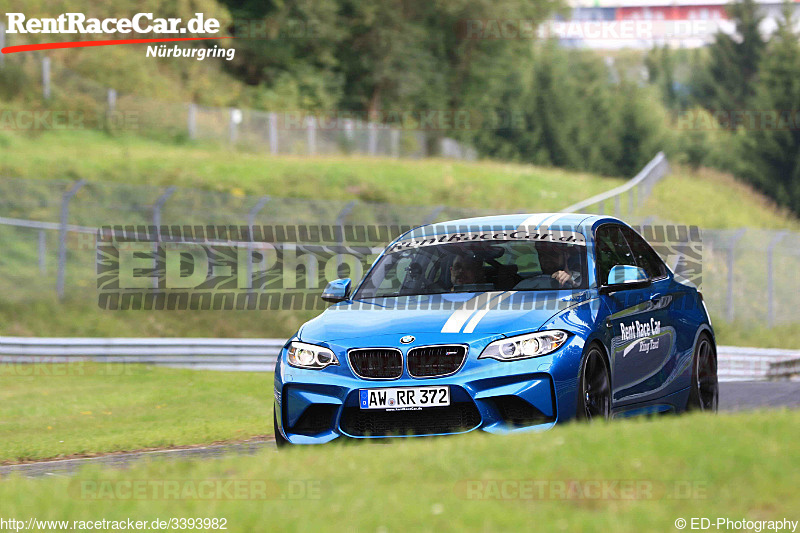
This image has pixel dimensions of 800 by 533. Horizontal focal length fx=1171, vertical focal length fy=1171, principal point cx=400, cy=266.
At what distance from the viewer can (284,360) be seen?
7977 mm

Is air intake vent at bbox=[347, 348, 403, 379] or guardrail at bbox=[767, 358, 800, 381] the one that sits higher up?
air intake vent at bbox=[347, 348, 403, 379]

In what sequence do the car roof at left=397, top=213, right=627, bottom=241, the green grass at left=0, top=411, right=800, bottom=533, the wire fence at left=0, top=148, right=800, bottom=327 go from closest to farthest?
1. the green grass at left=0, top=411, right=800, bottom=533
2. the car roof at left=397, top=213, right=627, bottom=241
3. the wire fence at left=0, top=148, right=800, bottom=327

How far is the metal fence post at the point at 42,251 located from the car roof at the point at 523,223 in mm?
13381

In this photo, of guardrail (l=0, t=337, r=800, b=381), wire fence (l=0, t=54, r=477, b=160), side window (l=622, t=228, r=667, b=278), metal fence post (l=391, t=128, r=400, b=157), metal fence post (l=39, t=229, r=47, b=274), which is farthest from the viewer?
metal fence post (l=391, t=128, r=400, b=157)

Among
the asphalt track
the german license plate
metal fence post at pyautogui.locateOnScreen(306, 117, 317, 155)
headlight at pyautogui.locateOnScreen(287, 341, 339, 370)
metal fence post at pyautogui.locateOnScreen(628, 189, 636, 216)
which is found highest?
headlight at pyautogui.locateOnScreen(287, 341, 339, 370)

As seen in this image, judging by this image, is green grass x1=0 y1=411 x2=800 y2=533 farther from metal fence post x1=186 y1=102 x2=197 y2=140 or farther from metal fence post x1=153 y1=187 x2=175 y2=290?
metal fence post x1=186 y1=102 x2=197 y2=140

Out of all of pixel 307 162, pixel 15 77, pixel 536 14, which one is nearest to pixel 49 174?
pixel 15 77

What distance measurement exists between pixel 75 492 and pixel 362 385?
2.10 m

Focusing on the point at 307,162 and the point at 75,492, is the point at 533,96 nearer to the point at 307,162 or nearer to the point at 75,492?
the point at 307,162

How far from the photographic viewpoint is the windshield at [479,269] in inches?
336

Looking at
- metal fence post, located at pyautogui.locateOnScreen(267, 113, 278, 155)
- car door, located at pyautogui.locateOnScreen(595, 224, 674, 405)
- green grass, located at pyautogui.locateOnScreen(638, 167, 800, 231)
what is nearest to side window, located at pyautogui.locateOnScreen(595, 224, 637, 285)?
car door, located at pyautogui.locateOnScreen(595, 224, 674, 405)

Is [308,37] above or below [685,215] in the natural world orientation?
above

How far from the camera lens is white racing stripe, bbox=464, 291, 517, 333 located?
7445 mm

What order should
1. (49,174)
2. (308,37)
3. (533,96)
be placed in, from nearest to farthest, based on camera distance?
Result: (49,174) < (308,37) < (533,96)
